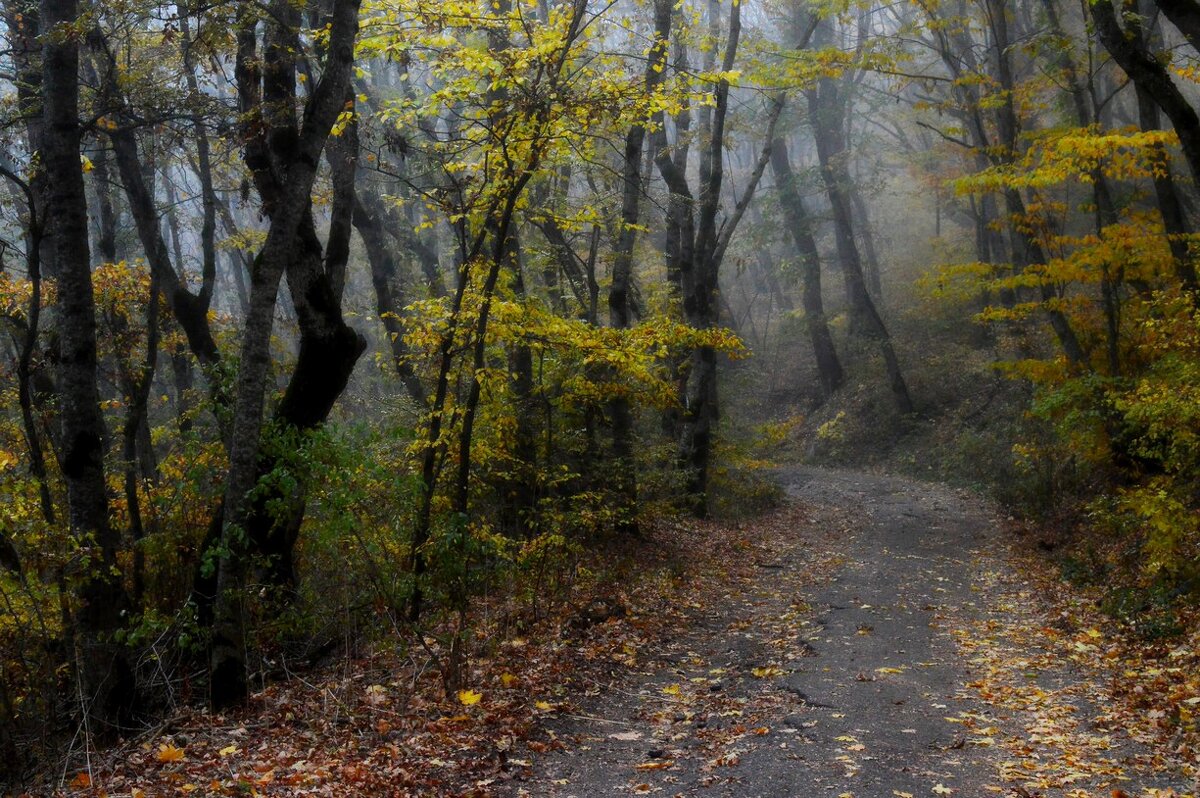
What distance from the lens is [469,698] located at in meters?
6.60

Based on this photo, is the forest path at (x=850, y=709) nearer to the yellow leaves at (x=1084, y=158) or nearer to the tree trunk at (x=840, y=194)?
the yellow leaves at (x=1084, y=158)

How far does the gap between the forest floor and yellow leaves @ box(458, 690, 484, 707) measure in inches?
0.7

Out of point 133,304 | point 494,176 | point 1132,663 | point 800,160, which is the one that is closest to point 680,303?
point 494,176

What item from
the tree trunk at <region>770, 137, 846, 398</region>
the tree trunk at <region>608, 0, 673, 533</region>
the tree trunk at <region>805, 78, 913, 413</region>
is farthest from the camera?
the tree trunk at <region>770, 137, 846, 398</region>

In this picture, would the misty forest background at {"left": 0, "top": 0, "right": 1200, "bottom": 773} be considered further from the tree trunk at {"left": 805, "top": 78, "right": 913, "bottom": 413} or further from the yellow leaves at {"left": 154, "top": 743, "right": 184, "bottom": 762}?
the tree trunk at {"left": 805, "top": 78, "right": 913, "bottom": 413}

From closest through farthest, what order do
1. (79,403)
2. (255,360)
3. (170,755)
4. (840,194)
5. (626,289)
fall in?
(170,755), (255,360), (79,403), (626,289), (840,194)

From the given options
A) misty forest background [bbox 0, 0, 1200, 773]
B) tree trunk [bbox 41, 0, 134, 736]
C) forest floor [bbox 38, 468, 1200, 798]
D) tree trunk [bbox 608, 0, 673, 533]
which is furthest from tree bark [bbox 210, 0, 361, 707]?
tree trunk [bbox 608, 0, 673, 533]

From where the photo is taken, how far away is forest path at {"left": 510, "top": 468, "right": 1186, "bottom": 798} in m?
5.50

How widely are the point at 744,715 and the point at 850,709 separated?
810mm

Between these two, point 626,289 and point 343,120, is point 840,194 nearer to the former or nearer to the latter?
point 626,289

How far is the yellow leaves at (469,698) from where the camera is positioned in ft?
21.6

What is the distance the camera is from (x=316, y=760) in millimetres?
5777

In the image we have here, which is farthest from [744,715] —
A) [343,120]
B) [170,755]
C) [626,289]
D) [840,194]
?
[840,194]

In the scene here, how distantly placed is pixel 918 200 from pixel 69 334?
38974 mm
